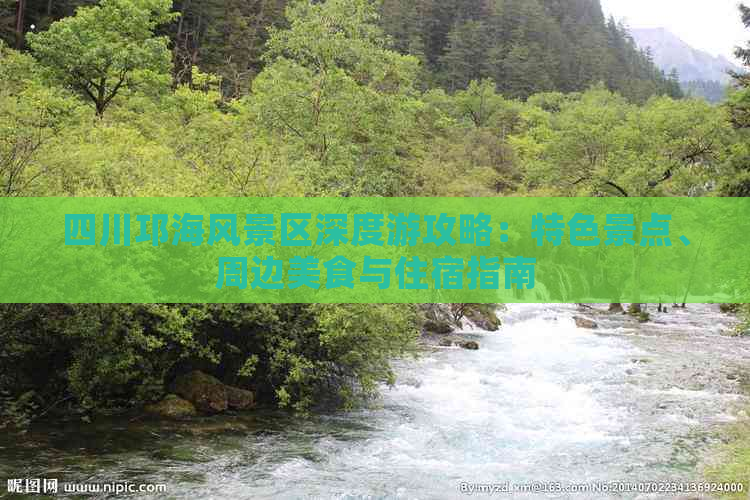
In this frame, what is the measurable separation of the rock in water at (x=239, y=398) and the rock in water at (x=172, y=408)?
99 cm

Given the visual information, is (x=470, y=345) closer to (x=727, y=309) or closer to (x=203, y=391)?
(x=203, y=391)

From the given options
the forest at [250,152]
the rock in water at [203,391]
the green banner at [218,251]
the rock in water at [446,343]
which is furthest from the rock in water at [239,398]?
the rock in water at [446,343]

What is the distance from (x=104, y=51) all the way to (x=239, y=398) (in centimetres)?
2105

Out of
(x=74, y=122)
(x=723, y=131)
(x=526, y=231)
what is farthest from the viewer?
(x=526, y=231)

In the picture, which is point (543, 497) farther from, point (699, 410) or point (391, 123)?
Answer: point (391, 123)

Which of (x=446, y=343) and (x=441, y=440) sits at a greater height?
(x=446, y=343)

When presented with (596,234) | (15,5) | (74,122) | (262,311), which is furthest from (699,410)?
(15,5)

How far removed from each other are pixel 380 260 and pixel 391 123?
15.7m

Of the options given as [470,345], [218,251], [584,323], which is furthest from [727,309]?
[218,251]

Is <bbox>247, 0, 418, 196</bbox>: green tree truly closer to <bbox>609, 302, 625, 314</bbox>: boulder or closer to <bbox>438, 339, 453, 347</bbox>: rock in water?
<bbox>438, 339, 453, 347</bbox>: rock in water

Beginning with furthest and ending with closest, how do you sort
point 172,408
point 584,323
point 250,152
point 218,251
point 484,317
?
point 584,323, point 484,317, point 250,152, point 218,251, point 172,408

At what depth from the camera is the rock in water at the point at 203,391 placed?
15.2 meters

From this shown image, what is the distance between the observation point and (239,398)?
51.7ft

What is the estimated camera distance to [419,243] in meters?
28.5
